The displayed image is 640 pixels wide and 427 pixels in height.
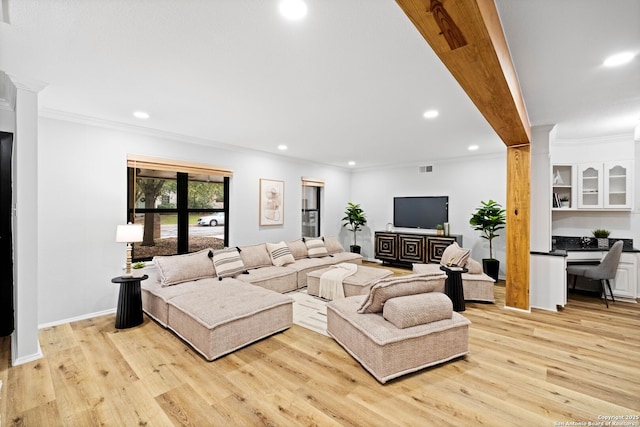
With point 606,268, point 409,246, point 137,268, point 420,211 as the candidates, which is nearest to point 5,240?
point 137,268

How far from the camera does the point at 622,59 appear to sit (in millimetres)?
2238

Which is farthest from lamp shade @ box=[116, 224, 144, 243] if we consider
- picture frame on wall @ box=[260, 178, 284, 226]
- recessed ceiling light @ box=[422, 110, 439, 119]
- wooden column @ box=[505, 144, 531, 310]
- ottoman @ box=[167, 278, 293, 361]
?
wooden column @ box=[505, 144, 531, 310]

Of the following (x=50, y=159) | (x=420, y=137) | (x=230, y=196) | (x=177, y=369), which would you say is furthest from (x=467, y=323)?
(x=50, y=159)

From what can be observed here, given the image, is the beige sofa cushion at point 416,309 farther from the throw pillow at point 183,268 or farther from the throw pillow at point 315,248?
the throw pillow at point 315,248

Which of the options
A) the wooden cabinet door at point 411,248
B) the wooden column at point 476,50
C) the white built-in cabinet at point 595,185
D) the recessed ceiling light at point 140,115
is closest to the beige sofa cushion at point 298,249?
the wooden cabinet door at point 411,248

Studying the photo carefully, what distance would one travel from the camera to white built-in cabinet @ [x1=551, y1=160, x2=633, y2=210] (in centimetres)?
457

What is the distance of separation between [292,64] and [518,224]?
3539 millimetres

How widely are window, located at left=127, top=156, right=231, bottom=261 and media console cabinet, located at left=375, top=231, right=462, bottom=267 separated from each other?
3.74 meters

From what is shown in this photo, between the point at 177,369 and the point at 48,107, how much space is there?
10.8 feet

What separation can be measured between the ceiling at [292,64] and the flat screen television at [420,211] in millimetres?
2744

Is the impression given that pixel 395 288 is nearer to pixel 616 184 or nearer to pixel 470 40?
pixel 470 40

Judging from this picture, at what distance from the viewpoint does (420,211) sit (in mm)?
6902

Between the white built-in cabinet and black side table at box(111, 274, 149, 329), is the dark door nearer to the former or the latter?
black side table at box(111, 274, 149, 329)

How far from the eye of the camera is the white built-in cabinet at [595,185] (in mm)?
4570
